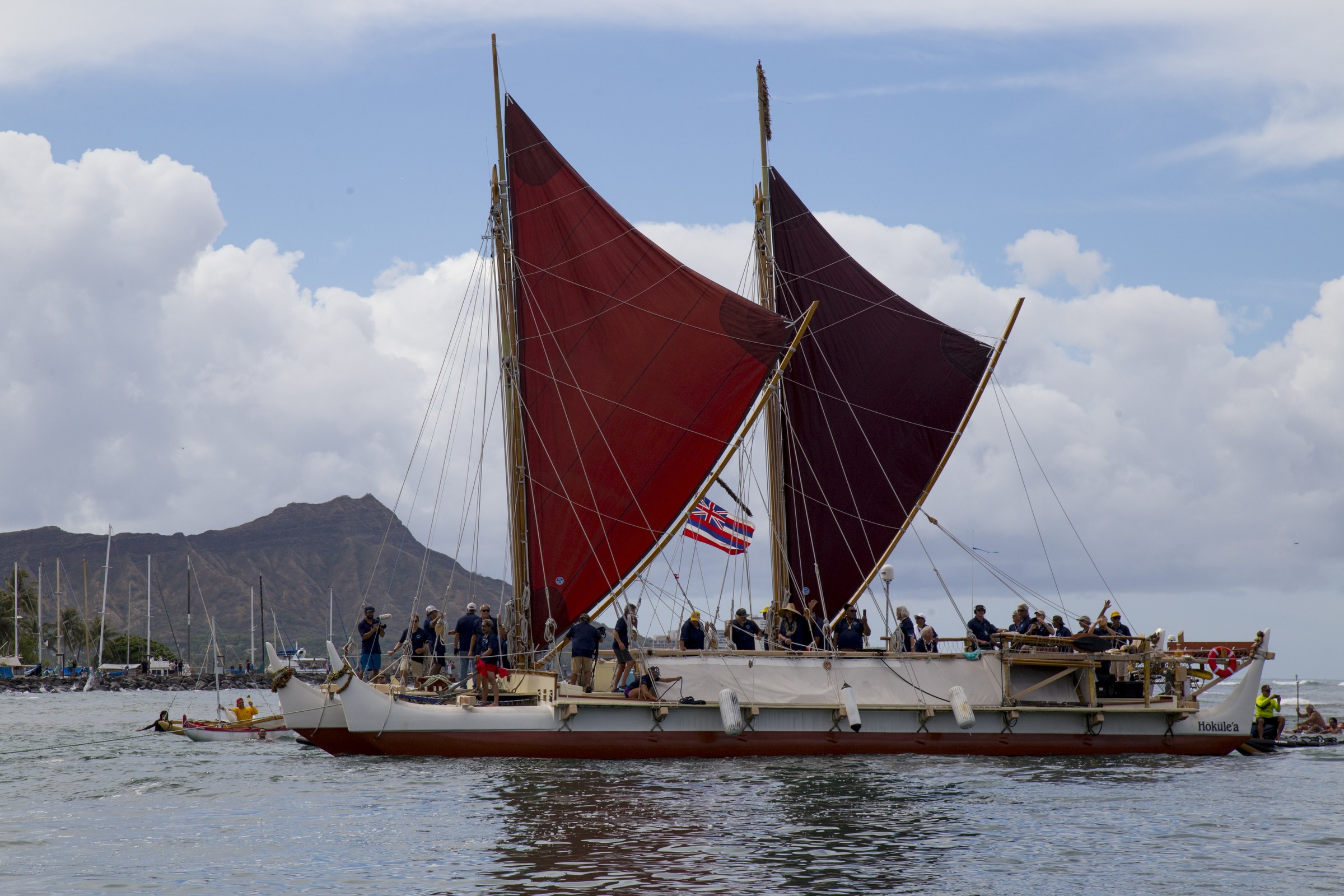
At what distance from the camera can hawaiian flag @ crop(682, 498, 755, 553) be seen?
116 feet

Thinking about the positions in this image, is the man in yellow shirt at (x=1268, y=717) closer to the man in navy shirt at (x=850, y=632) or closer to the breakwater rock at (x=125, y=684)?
the man in navy shirt at (x=850, y=632)

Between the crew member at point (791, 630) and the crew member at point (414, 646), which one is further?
the crew member at point (414, 646)

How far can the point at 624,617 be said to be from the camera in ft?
93.7

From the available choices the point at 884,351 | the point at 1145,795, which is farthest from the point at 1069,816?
the point at 884,351

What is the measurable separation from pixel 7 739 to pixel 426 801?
27.3 m

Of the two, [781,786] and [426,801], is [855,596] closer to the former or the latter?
[781,786]

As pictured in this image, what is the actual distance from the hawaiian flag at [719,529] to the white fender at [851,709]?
25.5ft

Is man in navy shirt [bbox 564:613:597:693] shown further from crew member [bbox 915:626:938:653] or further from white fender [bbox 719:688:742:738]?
crew member [bbox 915:626:938:653]

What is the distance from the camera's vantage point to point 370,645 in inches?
1240

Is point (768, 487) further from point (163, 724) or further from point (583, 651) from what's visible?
point (163, 724)

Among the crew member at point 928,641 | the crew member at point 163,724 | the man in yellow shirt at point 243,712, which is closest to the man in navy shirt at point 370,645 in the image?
the crew member at point 928,641

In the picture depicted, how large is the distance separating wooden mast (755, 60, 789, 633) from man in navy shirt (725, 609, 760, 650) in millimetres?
2784

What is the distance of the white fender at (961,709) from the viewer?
27891 millimetres

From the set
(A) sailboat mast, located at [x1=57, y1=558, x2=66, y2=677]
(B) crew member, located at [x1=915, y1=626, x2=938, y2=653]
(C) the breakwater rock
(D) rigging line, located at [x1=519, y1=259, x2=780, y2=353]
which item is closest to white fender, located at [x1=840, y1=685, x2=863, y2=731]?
(B) crew member, located at [x1=915, y1=626, x2=938, y2=653]
